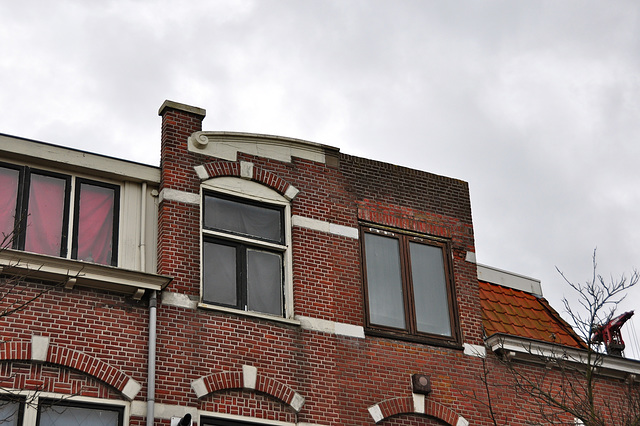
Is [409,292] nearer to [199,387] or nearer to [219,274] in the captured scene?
[219,274]

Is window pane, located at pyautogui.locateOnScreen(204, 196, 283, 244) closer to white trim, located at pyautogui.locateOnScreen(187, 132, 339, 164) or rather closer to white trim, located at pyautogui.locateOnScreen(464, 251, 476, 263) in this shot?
white trim, located at pyautogui.locateOnScreen(187, 132, 339, 164)

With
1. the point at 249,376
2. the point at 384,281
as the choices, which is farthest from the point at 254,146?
the point at 249,376

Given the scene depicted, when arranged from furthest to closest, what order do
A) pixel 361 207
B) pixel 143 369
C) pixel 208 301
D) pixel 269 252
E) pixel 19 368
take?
pixel 361 207, pixel 269 252, pixel 208 301, pixel 143 369, pixel 19 368

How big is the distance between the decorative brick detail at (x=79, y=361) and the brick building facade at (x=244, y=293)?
0.03 meters

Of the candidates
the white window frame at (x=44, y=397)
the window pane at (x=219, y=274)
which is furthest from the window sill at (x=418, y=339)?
the white window frame at (x=44, y=397)

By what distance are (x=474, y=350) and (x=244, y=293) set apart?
4.40m

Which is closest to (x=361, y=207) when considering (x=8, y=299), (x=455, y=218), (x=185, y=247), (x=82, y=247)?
(x=455, y=218)

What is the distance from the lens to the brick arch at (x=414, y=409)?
1551cm

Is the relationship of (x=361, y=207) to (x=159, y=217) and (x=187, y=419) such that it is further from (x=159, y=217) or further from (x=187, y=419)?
(x=187, y=419)

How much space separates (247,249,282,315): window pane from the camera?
15492 mm

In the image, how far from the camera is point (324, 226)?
16.7m

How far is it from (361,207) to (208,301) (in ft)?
12.0

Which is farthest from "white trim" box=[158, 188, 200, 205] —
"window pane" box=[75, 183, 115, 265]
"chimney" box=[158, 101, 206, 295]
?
"window pane" box=[75, 183, 115, 265]

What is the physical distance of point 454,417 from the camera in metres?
16.2
